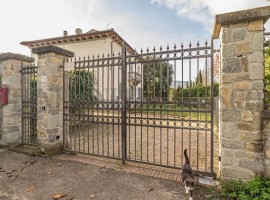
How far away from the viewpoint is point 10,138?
598cm

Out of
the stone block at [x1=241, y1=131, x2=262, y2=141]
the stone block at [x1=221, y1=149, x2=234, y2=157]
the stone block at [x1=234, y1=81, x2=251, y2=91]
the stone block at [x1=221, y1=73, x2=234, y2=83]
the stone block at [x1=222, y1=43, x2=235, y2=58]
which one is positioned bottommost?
the stone block at [x1=221, y1=149, x2=234, y2=157]

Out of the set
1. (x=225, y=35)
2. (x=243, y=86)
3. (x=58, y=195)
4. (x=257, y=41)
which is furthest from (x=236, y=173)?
(x=58, y=195)

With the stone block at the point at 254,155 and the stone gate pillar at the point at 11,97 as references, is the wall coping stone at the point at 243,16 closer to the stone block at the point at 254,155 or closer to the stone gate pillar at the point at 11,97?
the stone block at the point at 254,155

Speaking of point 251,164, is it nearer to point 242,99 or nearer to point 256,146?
point 256,146

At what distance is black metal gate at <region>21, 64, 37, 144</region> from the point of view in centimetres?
596

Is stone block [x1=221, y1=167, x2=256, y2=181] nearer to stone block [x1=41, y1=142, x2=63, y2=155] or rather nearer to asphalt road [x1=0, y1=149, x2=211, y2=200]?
asphalt road [x1=0, y1=149, x2=211, y2=200]

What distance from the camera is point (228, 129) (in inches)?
128

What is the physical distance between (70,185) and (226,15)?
4.04m

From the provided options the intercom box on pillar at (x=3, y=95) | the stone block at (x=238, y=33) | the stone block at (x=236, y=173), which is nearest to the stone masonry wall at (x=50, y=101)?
the intercom box on pillar at (x=3, y=95)

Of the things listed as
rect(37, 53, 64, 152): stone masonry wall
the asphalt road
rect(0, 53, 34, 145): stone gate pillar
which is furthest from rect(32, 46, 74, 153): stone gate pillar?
rect(0, 53, 34, 145): stone gate pillar

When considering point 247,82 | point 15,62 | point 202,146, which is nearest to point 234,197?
point 247,82

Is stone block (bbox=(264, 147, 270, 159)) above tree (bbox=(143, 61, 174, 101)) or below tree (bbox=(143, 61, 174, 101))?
below

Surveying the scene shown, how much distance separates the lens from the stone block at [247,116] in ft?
10.2

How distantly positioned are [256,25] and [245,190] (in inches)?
103
